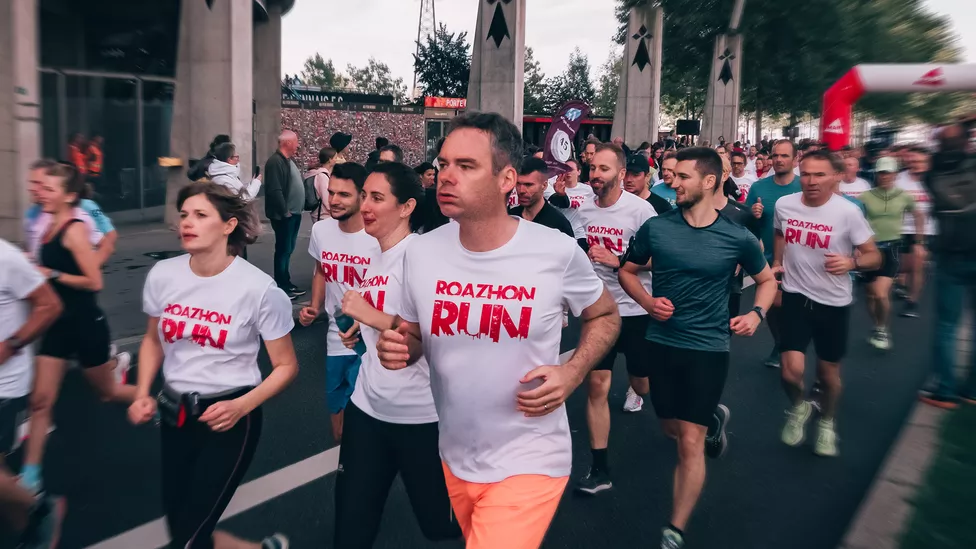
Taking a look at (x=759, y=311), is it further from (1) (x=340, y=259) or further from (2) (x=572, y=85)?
(2) (x=572, y=85)

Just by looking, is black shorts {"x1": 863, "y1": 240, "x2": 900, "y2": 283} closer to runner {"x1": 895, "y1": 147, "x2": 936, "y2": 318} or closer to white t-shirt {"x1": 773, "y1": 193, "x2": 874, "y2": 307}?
runner {"x1": 895, "y1": 147, "x2": 936, "y2": 318}

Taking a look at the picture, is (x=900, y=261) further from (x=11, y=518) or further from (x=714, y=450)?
(x=11, y=518)

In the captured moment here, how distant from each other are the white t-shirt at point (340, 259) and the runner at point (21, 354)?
1361 millimetres

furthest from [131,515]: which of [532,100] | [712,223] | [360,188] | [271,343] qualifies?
[532,100]

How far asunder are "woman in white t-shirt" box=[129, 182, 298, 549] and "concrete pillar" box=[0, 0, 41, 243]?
10323 mm

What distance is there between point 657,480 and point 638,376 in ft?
2.69

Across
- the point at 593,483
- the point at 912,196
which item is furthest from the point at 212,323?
the point at 912,196

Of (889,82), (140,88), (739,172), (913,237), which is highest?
(889,82)

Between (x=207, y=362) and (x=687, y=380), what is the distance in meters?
2.35

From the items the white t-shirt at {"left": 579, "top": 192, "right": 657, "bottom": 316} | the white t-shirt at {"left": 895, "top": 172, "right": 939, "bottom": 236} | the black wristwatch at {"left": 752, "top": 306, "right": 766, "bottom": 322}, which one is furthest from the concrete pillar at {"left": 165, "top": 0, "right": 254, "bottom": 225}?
the black wristwatch at {"left": 752, "top": 306, "right": 766, "bottom": 322}

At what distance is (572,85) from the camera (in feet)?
286

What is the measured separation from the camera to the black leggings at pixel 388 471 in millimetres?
3533

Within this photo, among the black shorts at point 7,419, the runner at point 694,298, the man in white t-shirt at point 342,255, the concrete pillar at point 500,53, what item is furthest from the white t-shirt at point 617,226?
the concrete pillar at point 500,53

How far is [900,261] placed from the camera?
11.6 meters
